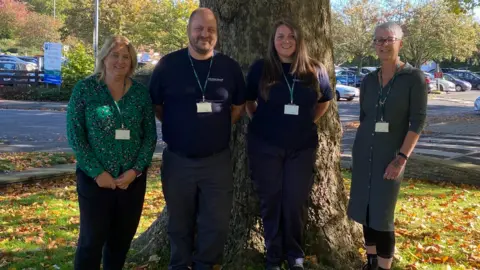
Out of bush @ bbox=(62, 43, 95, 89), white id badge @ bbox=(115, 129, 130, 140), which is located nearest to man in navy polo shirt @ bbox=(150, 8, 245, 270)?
white id badge @ bbox=(115, 129, 130, 140)

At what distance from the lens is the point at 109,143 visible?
3508mm

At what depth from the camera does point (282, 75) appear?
148 inches

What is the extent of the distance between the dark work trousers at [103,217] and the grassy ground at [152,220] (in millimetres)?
1010

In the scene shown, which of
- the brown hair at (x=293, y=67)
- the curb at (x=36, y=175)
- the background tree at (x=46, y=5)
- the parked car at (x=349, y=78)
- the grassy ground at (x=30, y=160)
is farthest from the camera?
the background tree at (x=46, y=5)

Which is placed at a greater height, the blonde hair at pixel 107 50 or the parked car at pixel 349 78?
the parked car at pixel 349 78

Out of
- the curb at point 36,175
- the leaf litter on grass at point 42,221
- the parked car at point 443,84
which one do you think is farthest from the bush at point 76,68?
the parked car at point 443,84

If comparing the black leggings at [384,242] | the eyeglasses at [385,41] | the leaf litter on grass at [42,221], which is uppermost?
the eyeglasses at [385,41]

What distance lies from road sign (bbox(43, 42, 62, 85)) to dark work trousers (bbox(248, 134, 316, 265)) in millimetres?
25133

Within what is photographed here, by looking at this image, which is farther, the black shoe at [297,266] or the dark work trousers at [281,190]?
the black shoe at [297,266]

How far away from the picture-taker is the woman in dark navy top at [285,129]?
3.73 m

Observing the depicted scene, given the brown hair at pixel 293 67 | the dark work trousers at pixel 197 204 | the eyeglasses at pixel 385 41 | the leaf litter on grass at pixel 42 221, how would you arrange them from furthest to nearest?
the leaf litter on grass at pixel 42 221, the eyeglasses at pixel 385 41, the brown hair at pixel 293 67, the dark work trousers at pixel 197 204

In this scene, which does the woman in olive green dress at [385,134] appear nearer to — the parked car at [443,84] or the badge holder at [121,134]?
the badge holder at [121,134]

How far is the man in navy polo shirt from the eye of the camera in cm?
357

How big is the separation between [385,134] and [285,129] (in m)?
0.79
